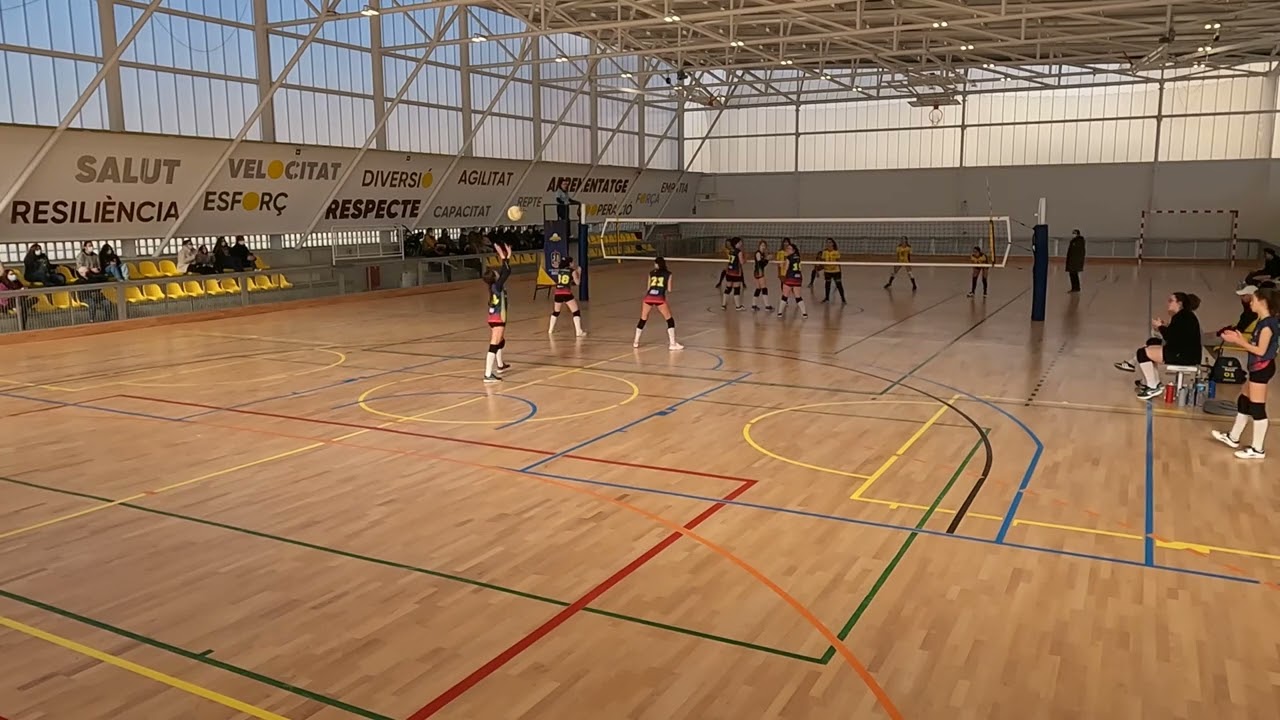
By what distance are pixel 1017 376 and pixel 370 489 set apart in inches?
382

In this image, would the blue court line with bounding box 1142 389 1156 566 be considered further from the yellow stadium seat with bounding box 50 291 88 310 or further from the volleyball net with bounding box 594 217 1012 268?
the volleyball net with bounding box 594 217 1012 268

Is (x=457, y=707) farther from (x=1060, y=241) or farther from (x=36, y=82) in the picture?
(x=1060, y=241)

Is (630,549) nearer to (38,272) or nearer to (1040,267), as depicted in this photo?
(1040,267)

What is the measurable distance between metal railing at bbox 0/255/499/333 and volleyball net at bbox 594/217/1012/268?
11708 millimetres

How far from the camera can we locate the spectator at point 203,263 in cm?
2262

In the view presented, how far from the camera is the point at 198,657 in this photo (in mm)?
5133

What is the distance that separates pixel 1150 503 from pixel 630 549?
14.8 feet

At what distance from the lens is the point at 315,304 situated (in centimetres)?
2436

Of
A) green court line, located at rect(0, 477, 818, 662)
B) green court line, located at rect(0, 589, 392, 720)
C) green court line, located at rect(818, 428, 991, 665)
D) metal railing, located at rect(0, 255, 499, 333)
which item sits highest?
metal railing, located at rect(0, 255, 499, 333)

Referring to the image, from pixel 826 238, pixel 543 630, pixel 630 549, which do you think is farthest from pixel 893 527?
pixel 826 238

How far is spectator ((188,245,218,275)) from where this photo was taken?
74.2 ft

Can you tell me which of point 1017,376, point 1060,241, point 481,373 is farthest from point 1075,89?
point 481,373

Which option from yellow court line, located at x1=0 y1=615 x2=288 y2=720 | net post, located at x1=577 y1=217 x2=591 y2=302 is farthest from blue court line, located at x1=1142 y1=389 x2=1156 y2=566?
net post, located at x1=577 y1=217 x2=591 y2=302

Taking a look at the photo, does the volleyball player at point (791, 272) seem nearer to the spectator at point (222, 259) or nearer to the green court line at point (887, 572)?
the green court line at point (887, 572)
